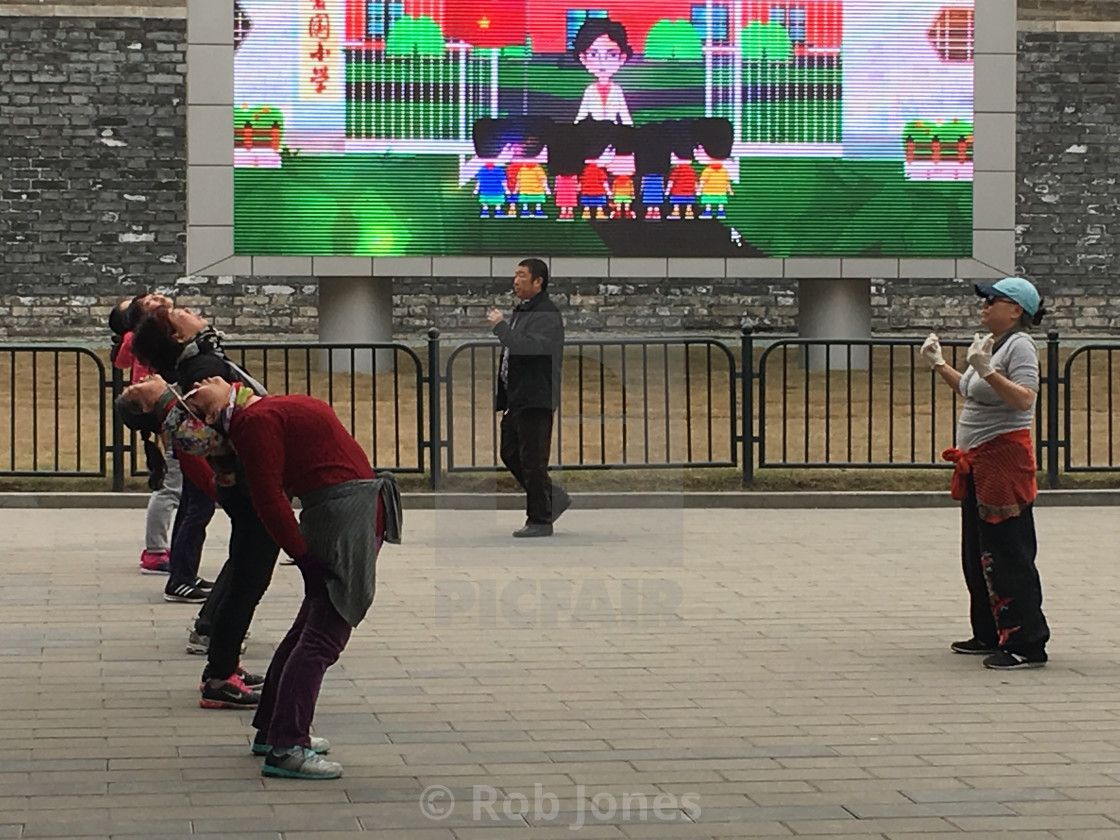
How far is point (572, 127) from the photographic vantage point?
21688 mm

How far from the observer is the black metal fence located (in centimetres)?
1412

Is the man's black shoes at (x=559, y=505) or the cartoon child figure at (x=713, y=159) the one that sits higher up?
the cartoon child figure at (x=713, y=159)

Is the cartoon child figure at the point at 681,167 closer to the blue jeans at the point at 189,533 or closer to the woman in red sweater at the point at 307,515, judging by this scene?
the blue jeans at the point at 189,533

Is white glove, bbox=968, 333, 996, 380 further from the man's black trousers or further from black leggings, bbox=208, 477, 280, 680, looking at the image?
the man's black trousers

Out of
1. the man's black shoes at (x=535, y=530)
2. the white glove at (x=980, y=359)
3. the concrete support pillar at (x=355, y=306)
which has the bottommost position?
the man's black shoes at (x=535, y=530)

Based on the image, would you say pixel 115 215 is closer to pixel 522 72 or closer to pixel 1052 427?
pixel 522 72

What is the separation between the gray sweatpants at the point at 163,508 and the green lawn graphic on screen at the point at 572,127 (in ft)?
35.1

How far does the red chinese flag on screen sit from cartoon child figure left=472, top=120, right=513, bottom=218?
93 cm

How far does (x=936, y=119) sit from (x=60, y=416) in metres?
Answer: 10.5

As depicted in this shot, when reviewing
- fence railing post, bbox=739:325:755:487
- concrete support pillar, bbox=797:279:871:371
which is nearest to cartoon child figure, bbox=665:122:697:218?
concrete support pillar, bbox=797:279:871:371

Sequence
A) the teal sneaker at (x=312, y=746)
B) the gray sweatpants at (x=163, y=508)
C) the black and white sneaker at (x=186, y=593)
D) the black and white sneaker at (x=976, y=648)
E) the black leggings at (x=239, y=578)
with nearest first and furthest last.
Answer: the teal sneaker at (x=312, y=746)
the black leggings at (x=239, y=578)
the black and white sneaker at (x=976, y=648)
the black and white sneaker at (x=186, y=593)
the gray sweatpants at (x=163, y=508)

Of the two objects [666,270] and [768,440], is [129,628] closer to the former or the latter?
[768,440]

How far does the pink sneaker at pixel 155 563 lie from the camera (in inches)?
440

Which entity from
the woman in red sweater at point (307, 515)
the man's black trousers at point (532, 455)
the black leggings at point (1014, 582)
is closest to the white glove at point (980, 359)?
the black leggings at point (1014, 582)
